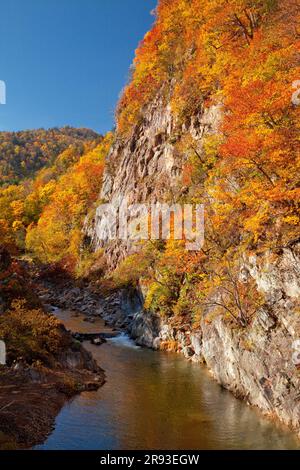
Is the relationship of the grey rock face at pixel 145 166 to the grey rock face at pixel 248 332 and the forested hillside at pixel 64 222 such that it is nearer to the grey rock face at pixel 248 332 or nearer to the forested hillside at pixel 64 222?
the grey rock face at pixel 248 332

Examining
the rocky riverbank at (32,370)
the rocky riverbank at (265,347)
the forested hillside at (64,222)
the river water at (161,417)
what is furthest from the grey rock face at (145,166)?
the river water at (161,417)

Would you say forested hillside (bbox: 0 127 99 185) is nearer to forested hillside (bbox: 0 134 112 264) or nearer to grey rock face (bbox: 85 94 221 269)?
forested hillside (bbox: 0 134 112 264)

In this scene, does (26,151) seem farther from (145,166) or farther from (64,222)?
(145,166)

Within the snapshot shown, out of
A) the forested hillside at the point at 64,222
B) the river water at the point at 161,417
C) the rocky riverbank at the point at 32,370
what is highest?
the forested hillside at the point at 64,222

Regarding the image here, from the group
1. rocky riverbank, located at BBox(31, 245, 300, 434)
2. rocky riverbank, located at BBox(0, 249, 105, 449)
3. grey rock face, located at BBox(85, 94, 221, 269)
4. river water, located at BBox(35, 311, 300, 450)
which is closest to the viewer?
river water, located at BBox(35, 311, 300, 450)

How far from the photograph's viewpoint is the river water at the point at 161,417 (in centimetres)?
1440

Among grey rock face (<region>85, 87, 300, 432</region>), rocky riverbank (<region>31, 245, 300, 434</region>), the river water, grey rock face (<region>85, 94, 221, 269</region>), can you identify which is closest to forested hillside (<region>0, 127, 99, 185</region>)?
grey rock face (<region>85, 94, 221, 269</region>)

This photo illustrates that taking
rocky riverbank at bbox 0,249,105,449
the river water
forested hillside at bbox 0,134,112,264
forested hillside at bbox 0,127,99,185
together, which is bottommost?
the river water

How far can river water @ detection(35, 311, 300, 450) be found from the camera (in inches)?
567

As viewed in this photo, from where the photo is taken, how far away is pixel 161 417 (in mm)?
16906

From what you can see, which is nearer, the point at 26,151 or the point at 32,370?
the point at 32,370

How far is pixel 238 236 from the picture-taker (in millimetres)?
23516

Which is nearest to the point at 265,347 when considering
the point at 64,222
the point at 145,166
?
the point at 145,166
